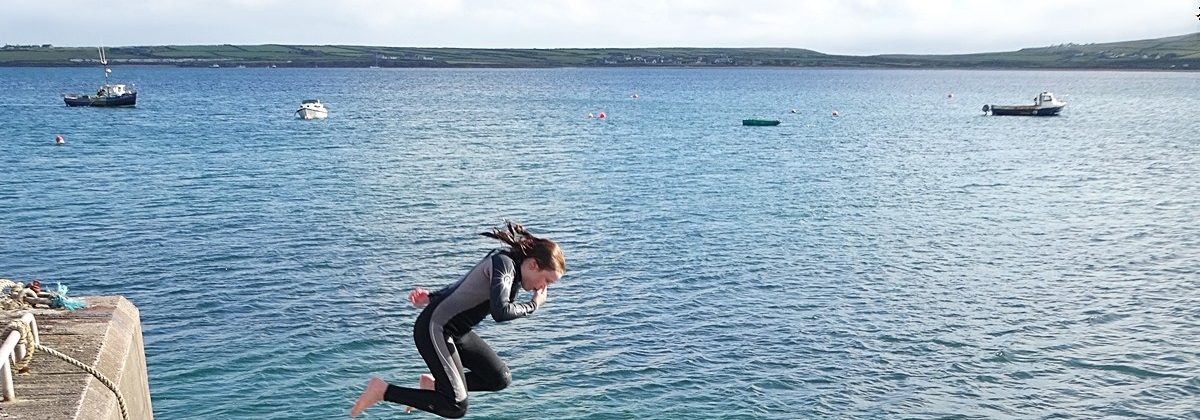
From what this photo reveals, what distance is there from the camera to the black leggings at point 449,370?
9211 mm

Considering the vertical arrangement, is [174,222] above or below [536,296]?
below

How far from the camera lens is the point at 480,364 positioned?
948 cm

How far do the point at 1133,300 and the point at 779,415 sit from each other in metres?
12.7

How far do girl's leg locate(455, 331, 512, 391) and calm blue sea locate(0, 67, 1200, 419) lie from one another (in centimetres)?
912

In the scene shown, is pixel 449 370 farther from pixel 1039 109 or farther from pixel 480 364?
pixel 1039 109

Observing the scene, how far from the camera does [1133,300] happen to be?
26797 mm

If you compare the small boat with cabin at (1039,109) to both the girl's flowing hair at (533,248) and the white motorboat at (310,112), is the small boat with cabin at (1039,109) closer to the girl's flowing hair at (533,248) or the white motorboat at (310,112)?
the white motorboat at (310,112)

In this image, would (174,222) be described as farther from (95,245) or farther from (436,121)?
(436,121)

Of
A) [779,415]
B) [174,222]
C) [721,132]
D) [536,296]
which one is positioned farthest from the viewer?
[721,132]

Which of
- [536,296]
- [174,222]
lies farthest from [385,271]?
[536,296]

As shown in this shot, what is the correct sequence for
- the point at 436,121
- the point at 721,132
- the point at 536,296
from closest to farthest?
the point at 536,296 < the point at 721,132 < the point at 436,121

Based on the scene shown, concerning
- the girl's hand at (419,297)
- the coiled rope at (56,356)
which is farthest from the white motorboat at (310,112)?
the coiled rope at (56,356)

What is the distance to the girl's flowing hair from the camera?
8547 millimetres

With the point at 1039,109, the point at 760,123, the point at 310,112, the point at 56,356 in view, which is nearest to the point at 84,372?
the point at 56,356
